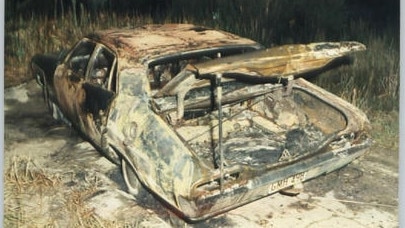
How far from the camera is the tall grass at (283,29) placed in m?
2.46

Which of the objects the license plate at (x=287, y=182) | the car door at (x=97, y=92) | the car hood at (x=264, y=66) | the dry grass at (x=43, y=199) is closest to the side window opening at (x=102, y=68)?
the car door at (x=97, y=92)

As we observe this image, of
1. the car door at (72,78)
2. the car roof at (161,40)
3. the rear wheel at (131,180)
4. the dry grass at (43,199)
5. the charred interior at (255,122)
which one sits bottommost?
the dry grass at (43,199)

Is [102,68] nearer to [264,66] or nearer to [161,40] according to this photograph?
[161,40]

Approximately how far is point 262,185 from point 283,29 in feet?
2.27

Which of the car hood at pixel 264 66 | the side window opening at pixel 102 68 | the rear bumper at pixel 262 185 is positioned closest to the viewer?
the rear bumper at pixel 262 185

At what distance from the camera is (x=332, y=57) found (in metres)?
2.31

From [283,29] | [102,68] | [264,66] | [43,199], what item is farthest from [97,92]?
[283,29]

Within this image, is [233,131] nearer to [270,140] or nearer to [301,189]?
[270,140]

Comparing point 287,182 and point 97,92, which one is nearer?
point 287,182

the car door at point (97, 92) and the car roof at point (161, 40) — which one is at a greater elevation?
the car roof at point (161, 40)

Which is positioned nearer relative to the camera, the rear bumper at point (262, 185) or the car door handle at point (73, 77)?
the rear bumper at point (262, 185)

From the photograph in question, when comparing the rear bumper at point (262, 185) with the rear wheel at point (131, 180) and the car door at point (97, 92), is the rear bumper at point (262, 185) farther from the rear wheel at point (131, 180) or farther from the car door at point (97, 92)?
the car door at point (97, 92)

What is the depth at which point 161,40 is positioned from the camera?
2414mm

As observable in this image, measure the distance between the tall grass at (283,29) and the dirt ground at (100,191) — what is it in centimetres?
21
